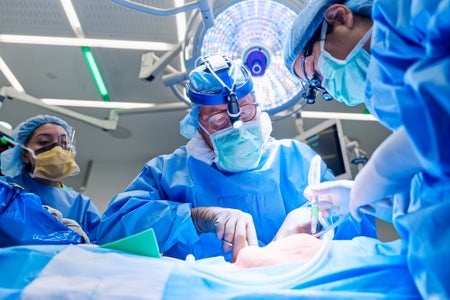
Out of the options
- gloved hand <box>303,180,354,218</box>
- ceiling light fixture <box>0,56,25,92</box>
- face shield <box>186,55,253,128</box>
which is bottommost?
gloved hand <box>303,180,354,218</box>

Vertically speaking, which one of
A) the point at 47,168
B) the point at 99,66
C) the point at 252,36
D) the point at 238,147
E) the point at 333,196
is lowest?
the point at 333,196

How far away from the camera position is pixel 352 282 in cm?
58

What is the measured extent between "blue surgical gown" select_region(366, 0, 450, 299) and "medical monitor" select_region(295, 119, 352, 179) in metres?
1.67

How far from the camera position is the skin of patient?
0.78m

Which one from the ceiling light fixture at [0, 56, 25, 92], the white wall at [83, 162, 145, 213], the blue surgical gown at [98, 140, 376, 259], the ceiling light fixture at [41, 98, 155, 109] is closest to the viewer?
the blue surgical gown at [98, 140, 376, 259]

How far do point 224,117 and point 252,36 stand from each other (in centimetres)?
37

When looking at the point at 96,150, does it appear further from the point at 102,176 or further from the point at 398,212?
the point at 398,212

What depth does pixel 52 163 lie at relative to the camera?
1991 mm

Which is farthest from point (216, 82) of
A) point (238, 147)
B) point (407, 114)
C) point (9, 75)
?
point (9, 75)

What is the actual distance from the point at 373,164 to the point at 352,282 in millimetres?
233

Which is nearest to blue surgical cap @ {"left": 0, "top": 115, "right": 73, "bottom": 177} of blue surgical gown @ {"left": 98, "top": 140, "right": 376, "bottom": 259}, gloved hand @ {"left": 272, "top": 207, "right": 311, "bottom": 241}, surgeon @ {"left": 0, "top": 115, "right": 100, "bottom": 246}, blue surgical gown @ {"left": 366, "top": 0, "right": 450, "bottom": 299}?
surgeon @ {"left": 0, "top": 115, "right": 100, "bottom": 246}

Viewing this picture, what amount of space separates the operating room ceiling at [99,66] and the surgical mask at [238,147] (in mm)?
787

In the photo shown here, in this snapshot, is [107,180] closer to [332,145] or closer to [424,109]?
[332,145]

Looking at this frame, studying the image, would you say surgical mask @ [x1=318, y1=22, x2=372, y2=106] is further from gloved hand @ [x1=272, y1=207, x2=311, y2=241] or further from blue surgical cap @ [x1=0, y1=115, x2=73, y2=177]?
blue surgical cap @ [x1=0, y1=115, x2=73, y2=177]
